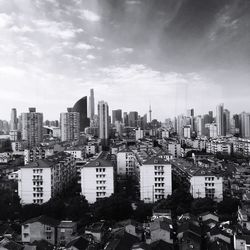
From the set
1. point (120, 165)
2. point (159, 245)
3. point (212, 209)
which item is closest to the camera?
point (159, 245)

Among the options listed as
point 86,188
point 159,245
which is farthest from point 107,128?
point 159,245

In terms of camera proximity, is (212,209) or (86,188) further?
(86,188)

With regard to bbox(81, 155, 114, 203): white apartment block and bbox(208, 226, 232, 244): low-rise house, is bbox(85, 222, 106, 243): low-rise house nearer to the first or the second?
bbox(208, 226, 232, 244): low-rise house

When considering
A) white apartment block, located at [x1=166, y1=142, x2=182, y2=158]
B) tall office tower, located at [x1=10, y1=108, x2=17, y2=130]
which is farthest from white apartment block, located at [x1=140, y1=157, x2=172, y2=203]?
tall office tower, located at [x1=10, y1=108, x2=17, y2=130]

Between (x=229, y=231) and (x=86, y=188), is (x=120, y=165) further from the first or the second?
(x=229, y=231)

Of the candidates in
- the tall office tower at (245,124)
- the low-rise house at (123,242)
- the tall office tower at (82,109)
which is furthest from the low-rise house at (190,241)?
the tall office tower at (82,109)

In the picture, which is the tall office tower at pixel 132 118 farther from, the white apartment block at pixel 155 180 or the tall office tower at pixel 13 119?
the white apartment block at pixel 155 180
